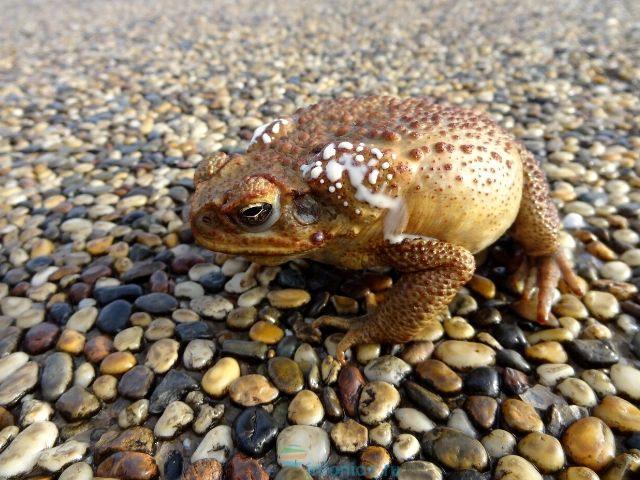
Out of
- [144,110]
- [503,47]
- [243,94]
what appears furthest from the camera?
[503,47]

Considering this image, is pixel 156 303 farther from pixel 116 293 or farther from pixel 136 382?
pixel 136 382

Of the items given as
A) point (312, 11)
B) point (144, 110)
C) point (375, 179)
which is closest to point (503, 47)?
point (312, 11)

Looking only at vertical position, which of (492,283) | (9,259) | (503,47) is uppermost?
(503,47)

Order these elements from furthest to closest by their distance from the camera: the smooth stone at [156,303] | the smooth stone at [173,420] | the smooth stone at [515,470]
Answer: the smooth stone at [156,303] < the smooth stone at [173,420] < the smooth stone at [515,470]

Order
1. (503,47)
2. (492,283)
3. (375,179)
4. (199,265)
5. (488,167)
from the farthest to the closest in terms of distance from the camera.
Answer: (503,47) → (199,265) → (492,283) → (488,167) → (375,179)

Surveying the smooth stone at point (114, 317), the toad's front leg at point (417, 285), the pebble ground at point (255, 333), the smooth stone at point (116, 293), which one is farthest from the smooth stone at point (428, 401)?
the smooth stone at point (116, 293)

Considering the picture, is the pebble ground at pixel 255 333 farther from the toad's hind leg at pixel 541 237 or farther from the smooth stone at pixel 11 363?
the toad's hind leg at pixel 541 237

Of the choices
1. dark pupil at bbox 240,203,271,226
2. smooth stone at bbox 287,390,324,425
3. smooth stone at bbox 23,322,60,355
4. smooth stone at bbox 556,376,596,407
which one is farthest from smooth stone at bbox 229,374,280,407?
smooth stone at bbox 556,376,596,407

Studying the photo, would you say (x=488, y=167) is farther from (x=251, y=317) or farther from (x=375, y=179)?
(x=251, y=317)

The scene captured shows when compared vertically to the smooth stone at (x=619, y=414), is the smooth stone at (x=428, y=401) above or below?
below
